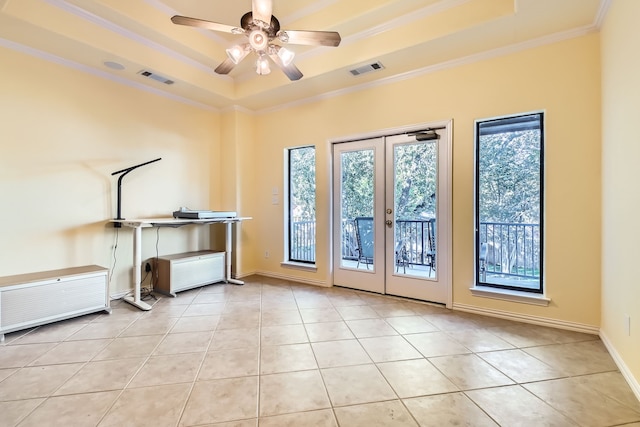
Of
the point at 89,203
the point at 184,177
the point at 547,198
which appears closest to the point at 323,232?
the point at 184,177

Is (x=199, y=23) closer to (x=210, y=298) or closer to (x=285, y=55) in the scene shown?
(x=285, y=55)

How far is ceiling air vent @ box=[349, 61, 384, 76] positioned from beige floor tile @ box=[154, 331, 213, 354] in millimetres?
3229

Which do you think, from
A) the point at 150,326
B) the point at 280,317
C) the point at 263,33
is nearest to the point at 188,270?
the point at 150,326

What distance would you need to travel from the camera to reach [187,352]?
227cm

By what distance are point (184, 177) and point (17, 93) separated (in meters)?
1.90

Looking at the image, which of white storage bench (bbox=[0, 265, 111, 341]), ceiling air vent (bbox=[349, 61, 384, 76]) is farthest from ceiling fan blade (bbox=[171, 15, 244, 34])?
white storage bench (bbox=[0, 265, 111, 341])

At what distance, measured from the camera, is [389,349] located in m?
2.32

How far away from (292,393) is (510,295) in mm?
2394

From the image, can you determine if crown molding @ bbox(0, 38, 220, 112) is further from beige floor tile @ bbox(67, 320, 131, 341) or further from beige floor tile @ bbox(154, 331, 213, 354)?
beige floor tile @ bbox(154, 331, 213, 354)

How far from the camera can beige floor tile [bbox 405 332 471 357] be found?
2262mm

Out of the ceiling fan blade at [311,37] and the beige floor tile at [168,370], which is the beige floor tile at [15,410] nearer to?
the beige floor tile at [168,370]

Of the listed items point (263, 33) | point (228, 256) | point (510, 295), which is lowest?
point (510, 295)

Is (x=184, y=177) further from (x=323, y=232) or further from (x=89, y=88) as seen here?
(x=323, y=232)

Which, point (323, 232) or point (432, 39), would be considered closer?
point (432, 39)
